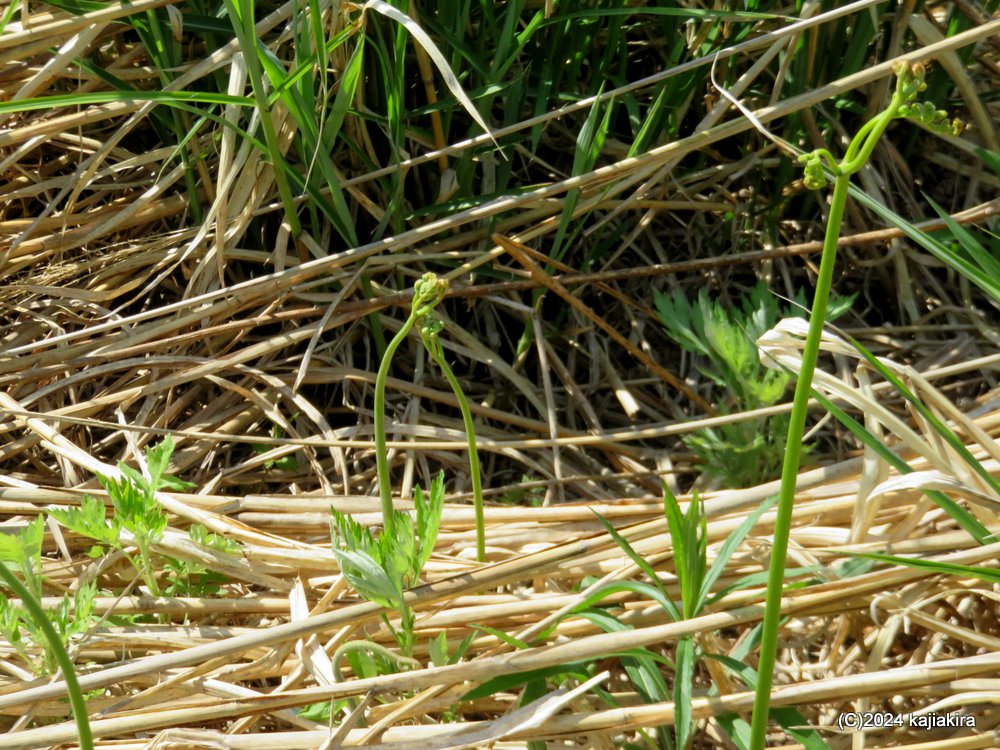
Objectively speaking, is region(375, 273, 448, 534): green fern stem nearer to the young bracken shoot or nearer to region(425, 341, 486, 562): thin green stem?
region(425, 341, 486, 562): thin green stem

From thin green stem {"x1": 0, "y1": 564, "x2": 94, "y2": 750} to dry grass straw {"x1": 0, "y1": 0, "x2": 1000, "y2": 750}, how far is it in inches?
7.9

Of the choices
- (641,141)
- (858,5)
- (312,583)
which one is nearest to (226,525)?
(312,583)

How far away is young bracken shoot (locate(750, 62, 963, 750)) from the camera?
79 centimetres

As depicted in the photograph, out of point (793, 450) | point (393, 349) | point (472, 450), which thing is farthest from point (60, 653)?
point (793, 450)

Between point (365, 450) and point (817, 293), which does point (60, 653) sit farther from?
point (365, 450)

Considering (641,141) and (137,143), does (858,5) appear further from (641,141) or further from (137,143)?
(137,143)

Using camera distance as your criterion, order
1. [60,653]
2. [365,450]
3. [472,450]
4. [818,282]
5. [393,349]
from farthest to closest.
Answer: [365,450] < [472,450] < [393,349] < [60,653] < [818,282]

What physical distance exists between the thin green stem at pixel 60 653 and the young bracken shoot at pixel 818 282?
2.16 ft

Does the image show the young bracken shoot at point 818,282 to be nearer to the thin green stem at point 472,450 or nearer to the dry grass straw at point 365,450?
the dry grass straw at point 365,450

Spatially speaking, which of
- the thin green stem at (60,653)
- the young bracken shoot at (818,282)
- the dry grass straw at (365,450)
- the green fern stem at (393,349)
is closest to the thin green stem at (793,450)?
the young bracken shoot at (818,282)

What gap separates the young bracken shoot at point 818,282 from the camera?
2.58ft

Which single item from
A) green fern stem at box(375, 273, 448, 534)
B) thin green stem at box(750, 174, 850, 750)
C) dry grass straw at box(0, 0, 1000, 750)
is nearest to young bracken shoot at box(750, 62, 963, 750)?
thin green stem at box(750, 174, 850, 750)

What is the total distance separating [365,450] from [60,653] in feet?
3.24

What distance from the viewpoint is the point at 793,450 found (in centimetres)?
89
